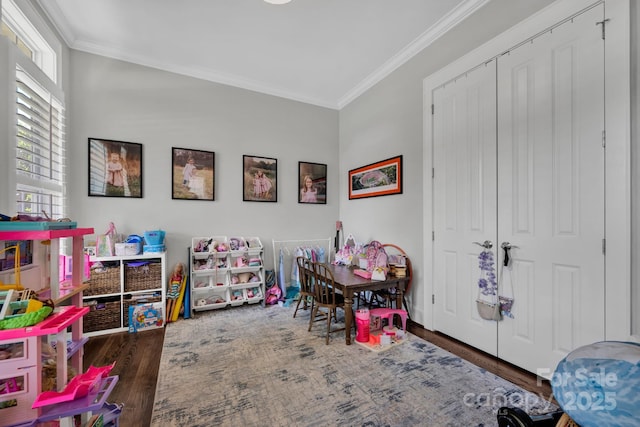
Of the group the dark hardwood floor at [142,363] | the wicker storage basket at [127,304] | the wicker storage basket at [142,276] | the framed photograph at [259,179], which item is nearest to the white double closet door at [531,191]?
the dark hardwood floor at [142,363]

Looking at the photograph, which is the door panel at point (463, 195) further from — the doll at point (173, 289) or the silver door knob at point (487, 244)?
the doll at point (173, 289)

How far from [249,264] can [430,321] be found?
217 cm

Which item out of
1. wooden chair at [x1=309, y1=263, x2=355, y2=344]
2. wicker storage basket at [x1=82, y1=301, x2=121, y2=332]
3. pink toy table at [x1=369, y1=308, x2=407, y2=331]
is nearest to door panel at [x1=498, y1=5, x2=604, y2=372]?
pink toy table at [x1=369, y1=308, x2=407, y2=331]

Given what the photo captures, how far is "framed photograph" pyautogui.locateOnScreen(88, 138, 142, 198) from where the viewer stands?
2.98 m

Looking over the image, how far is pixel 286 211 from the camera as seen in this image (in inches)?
159

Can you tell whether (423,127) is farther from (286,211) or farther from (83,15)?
(83,15)

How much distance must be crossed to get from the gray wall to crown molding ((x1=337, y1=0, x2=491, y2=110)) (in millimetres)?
738

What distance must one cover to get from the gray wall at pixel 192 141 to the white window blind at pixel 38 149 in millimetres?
195

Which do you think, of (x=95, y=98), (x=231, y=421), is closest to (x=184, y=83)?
(x=95, y=98)

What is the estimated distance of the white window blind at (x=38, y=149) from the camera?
199cm

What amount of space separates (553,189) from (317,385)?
2.09 m

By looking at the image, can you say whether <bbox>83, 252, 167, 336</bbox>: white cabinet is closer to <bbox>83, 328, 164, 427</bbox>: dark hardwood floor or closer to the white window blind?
<bbox>83, 328, 164, 427</bbox>: dark hardwood floor

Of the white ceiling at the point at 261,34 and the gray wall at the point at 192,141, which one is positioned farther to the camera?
the gray wall at the point at 192,141

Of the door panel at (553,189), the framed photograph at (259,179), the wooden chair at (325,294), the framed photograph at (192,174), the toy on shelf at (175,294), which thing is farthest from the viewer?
the framed photograph at (259,179)
